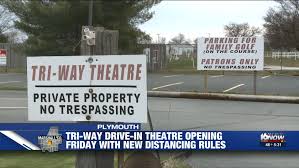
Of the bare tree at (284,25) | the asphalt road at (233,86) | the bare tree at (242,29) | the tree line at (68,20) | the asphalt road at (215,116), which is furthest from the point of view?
the bare tree at (242,29)

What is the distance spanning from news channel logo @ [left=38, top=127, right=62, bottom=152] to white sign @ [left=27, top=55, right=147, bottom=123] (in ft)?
0.40

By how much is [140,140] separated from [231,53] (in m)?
13.4

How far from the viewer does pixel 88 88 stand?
4.30 meters

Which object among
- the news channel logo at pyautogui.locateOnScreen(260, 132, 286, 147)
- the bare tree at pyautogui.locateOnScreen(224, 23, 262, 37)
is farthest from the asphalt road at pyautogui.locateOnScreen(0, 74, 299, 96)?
the bare tree at pyautogui.locateOnScreen(224, 23, 262, 37)

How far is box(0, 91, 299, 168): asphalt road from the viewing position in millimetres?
6262

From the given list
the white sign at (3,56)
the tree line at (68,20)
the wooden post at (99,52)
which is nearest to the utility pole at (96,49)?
the wooden post at (99,52)

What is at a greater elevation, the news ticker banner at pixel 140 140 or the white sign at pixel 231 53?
the white sign at pixel 231 53

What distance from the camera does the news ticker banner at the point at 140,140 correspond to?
424 centimetres

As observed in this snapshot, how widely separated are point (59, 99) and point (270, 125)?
22.5 ft

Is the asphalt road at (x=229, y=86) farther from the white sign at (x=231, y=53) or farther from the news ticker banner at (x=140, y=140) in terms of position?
the news ticker banner at (x=140, y=140)

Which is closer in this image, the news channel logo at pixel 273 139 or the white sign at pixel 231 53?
the news channel logo at pixel 273 139

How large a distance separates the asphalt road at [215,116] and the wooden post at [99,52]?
6.08 feet

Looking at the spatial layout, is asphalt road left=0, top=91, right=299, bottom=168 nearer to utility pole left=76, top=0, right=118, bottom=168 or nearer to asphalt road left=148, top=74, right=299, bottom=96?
utility pole left=76, top=0, right=118, bottom=168

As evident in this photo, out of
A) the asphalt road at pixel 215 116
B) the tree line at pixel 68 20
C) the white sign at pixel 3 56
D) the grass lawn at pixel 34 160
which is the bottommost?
the asphalt road at pixel 215 116
